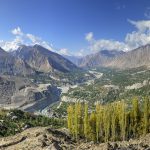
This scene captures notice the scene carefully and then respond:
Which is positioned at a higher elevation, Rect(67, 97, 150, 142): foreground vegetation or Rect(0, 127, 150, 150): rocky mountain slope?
Rect(67, 97, 150, 142): foreground vegetation

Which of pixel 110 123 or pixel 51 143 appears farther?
pixel 110 123

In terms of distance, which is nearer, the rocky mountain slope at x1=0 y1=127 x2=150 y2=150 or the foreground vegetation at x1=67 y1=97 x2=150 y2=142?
the rocky mountain slope at x1=0 y1=127 x2=150 y2=150

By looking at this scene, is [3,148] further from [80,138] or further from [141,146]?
[141,146]

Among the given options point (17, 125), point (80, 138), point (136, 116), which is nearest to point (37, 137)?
point (80, 138)

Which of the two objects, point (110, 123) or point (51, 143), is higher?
point (110, 123)
